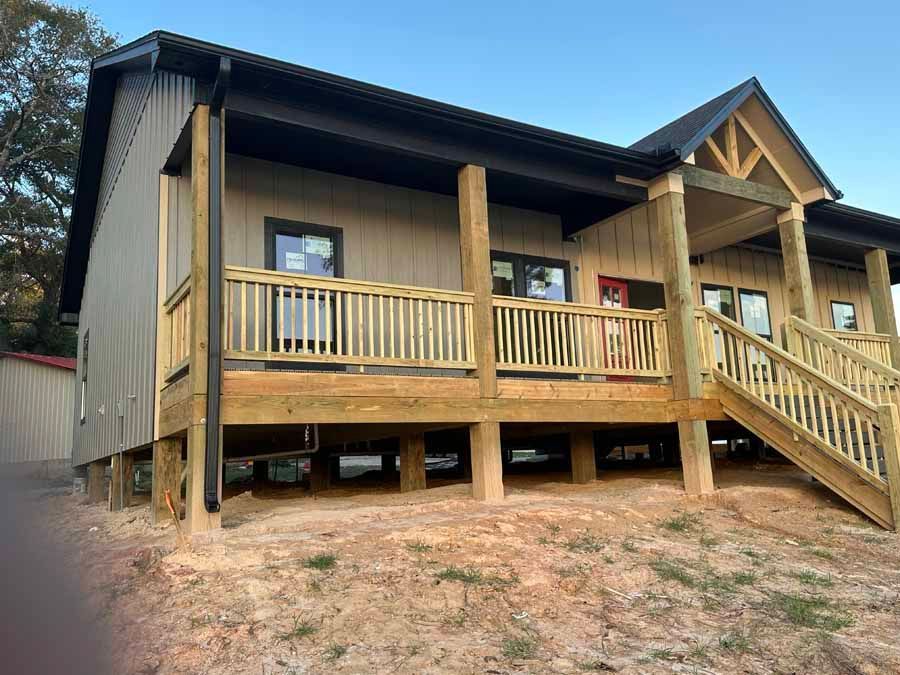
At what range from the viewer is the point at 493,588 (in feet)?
17.5

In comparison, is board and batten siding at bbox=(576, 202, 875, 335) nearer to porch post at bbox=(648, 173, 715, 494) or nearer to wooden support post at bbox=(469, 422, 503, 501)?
porch post at bbox=(648, 173, 715, 494)

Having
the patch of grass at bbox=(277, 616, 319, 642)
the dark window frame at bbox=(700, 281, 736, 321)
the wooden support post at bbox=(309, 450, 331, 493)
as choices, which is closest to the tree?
A: the wooden support post at bbox=(309, 450, 331, 493)

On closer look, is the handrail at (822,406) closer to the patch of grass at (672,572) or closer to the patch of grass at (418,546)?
the patch of grass at (672,572)

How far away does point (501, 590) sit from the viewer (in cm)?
531

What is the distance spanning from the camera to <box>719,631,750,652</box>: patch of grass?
14.6 feet

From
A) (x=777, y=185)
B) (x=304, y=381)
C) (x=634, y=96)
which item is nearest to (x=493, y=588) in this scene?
(x=304, y=381)

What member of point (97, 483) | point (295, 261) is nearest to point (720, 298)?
point (295, 261)

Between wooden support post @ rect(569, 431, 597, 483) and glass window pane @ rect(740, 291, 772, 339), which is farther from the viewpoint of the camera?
glass window pane @ rect(740, 291, 772, 339)

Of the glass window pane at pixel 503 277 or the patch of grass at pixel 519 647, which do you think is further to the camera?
the glass window pane at pixel 503 277

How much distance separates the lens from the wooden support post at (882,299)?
44.2ft

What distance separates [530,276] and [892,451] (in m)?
5.58

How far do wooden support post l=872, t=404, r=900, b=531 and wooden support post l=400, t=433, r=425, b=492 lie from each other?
5.24 meters

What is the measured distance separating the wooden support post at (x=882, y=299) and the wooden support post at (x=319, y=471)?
10150 millimetres

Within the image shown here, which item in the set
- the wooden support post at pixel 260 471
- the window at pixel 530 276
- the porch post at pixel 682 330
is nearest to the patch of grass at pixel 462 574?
the porch post at pixel 682 330
